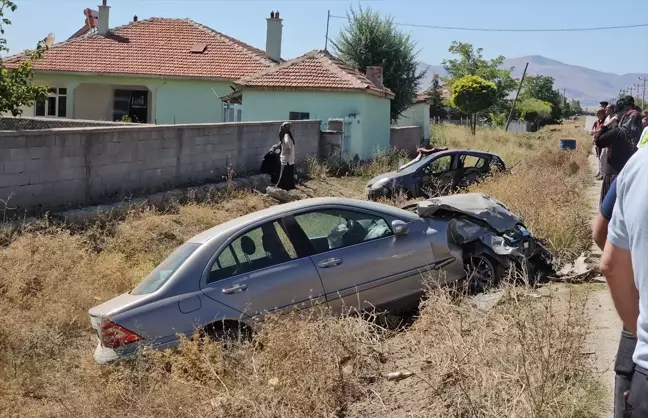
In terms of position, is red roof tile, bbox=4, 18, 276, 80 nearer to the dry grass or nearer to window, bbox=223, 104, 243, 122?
window, bbox=223, 104, 243, 122

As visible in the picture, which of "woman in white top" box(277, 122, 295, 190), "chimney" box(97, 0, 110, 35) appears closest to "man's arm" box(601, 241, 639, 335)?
"woman in white top" box(277, 122, 295, 190)

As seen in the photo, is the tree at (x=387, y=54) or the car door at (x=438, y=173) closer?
the car door at (x=438, y=173)

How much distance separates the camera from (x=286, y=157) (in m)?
18.3

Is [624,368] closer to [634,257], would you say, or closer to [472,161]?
[634,257]

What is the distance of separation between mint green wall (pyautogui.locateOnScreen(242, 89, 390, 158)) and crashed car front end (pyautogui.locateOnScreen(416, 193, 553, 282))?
16062 mm

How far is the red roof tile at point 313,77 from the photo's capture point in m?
25.3

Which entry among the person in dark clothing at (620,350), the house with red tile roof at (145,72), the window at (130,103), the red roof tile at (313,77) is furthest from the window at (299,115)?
the person in dark clothing at (620,350)

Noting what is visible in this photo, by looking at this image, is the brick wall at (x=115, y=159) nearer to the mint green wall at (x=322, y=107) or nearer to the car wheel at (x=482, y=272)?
the mint green wall at (x=322, y=107)

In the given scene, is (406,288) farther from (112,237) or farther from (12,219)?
(12,219)

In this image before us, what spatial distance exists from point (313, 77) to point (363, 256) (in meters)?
19.3

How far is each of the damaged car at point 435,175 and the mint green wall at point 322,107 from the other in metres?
7.29

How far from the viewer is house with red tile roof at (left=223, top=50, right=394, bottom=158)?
25.1 metres

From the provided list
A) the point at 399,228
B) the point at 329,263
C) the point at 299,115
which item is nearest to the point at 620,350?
the point at 329,263

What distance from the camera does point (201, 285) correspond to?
662cm
